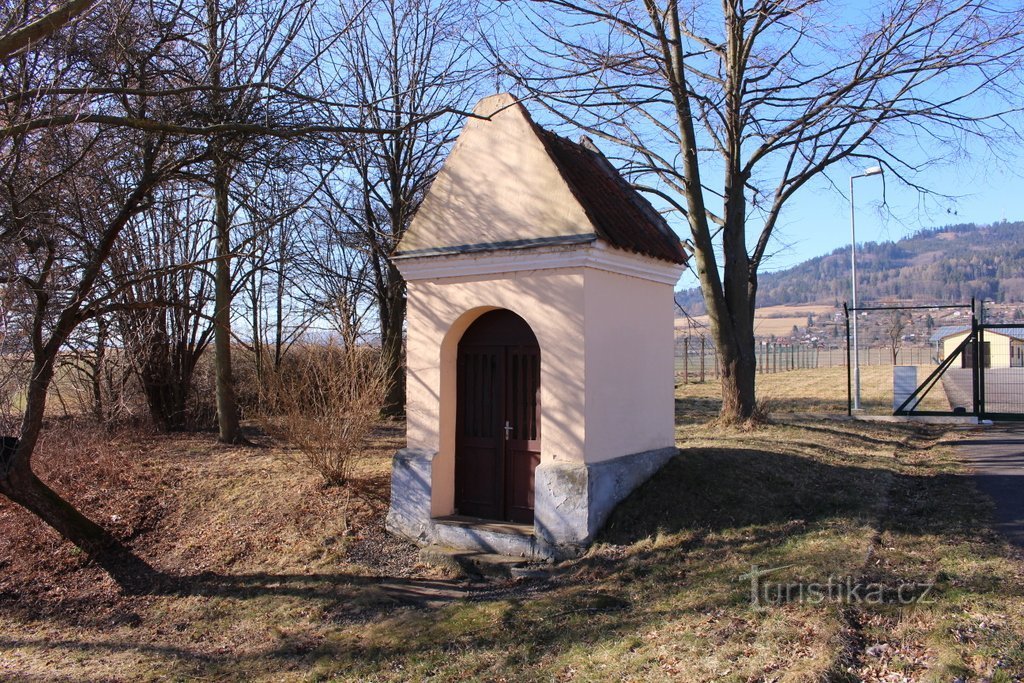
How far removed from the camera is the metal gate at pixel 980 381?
54.0 ft

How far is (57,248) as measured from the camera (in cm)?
820

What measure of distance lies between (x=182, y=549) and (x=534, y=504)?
185 inches

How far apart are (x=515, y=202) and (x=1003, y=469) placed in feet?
26.1

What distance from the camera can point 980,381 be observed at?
16.6 metres

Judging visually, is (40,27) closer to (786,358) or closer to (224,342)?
(224,342)

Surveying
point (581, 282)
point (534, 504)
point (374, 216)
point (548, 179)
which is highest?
point (374, 216)

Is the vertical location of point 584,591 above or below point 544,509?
below

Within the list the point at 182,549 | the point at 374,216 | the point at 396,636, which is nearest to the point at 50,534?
the point at 182,549

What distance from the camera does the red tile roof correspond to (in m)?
8.47

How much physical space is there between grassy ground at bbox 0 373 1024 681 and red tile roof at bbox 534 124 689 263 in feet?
9.21

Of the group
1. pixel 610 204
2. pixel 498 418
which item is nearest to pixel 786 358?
pixel 610 204

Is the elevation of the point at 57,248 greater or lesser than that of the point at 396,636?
greater

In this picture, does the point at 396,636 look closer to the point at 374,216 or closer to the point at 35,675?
the point at 35,675

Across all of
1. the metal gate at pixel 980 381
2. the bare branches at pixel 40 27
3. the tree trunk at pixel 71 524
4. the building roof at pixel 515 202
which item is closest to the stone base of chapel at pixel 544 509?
the building roof at pixel 515 202
